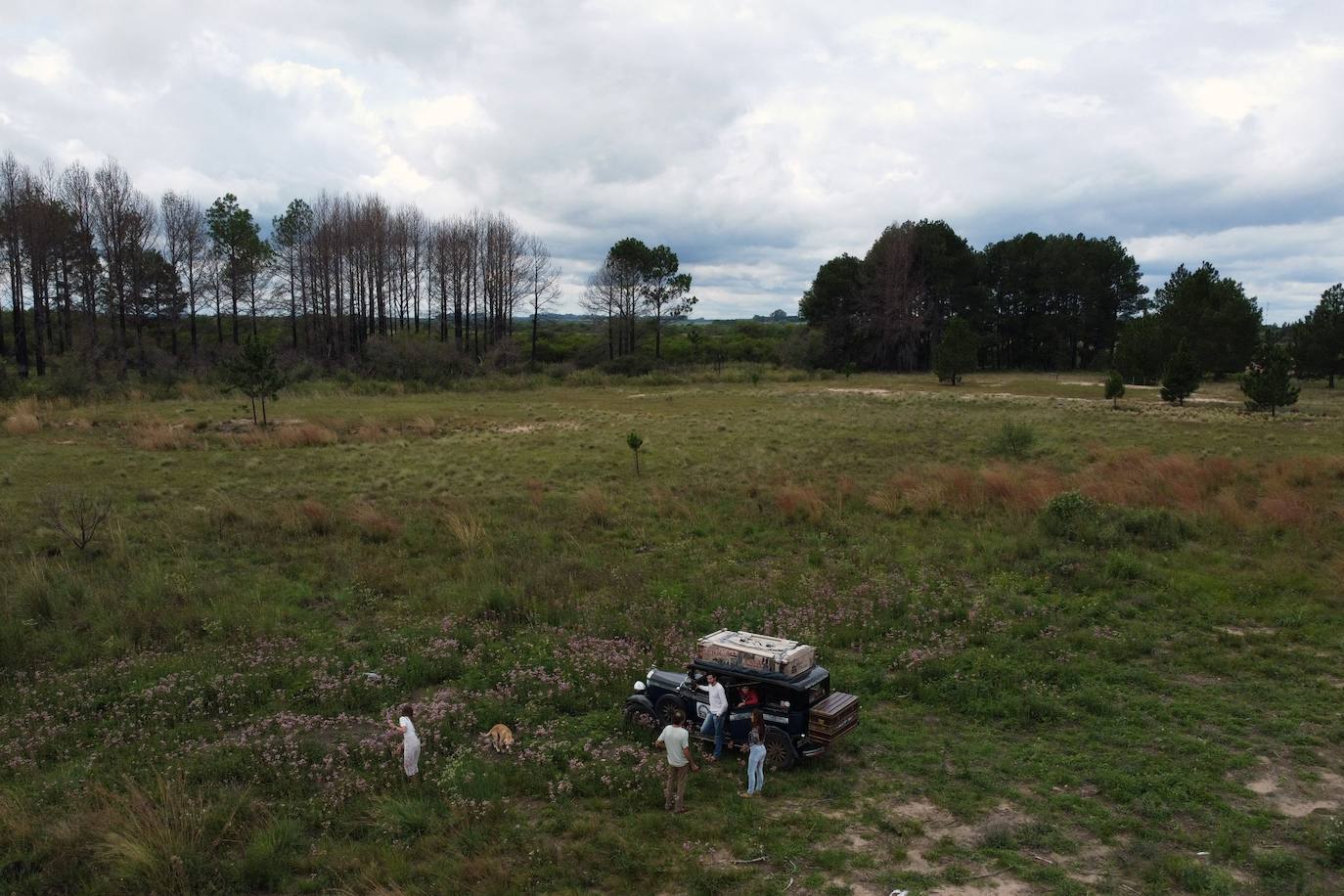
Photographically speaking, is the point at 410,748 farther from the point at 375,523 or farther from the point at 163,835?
the point at 375,523

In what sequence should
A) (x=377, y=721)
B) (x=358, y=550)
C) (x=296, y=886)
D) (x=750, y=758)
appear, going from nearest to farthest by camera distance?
1. (x=296, y=886)
2. (x=750, y=758)
3. (x=377, y=721)
4. (x=358, y=550)

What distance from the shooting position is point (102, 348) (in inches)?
2315

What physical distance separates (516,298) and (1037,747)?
271 ft

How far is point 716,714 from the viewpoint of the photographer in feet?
30.0

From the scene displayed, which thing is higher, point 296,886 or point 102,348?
point 102,348

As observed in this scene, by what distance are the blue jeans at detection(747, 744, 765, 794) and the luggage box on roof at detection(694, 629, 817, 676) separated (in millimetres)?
1010

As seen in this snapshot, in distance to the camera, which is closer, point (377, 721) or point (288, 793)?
point (288, 793)

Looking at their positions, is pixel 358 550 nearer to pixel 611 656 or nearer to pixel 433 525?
pixel 433 525

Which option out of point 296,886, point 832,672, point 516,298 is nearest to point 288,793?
point 296,886

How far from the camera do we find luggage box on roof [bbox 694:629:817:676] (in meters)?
9.14

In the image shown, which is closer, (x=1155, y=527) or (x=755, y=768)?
(x=755, y=768)

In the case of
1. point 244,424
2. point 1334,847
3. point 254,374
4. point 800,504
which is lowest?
point 1334,847

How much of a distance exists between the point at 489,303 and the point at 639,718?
8167 centimetres

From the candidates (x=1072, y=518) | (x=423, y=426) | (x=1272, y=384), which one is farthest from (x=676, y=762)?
(x=1272, y=384)
